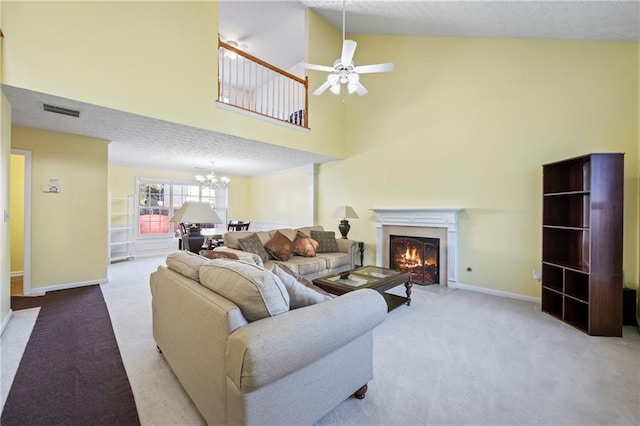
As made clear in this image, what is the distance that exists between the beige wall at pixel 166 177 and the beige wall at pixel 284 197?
11.0 inches

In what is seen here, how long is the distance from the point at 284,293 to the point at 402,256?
3866 millimetres

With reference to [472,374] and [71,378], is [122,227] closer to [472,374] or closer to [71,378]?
[71,378]

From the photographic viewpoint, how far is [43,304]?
339 cm

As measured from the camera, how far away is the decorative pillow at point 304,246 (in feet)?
14.5

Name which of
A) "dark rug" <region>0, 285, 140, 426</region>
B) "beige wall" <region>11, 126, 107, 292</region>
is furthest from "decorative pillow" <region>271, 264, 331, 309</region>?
"beige wall" <region>11, 126, 107, 292</region>

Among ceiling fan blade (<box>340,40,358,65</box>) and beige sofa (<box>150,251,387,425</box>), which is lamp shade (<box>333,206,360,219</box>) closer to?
ceiling fan blade (<box>340,40,358,65</box>)

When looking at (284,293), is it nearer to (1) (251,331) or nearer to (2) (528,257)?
(1) (251,331)

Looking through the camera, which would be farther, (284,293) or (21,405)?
(21,405)

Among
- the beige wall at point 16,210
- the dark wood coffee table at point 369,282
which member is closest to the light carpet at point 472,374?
the dark wood coffee table at point 369,282

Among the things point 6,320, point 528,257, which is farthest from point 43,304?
point 528,257

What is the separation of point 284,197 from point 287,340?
6321 millimetres

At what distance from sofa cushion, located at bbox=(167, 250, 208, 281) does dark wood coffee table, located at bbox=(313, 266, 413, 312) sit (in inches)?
59.4

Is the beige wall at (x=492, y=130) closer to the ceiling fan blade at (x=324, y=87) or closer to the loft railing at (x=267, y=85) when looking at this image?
the loft railing at (x=267, y=85)

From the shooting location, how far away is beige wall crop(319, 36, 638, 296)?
10.5 ft
